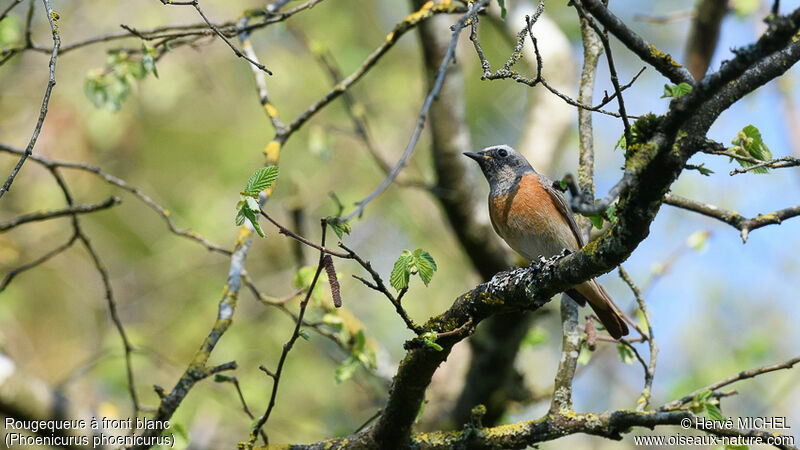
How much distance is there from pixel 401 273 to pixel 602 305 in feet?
8.33

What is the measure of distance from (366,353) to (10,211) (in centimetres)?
737

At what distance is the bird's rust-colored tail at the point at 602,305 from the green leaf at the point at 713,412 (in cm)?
137

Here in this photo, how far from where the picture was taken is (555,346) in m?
11.4

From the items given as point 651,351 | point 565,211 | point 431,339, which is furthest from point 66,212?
point 651,351

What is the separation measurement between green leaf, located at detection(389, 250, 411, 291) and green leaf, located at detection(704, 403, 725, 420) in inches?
71.9

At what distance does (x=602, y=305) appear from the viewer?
5070 mm

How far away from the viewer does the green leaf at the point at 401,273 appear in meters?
3.04

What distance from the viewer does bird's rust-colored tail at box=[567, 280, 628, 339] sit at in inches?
197

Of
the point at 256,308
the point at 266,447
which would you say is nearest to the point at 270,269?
the point at 256,308

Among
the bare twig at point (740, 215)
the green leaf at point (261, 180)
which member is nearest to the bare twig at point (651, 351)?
the bare twig at point (740, 215)

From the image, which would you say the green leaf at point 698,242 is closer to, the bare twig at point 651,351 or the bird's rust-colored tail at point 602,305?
the bird's rust-colored tail at point 602,305

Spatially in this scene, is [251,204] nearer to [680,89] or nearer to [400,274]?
[400,274]

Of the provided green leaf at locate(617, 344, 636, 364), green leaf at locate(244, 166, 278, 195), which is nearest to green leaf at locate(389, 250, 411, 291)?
green leaf at locate(244, 166, 278, 195)

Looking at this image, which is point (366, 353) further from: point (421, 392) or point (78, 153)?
point (78, 153)
